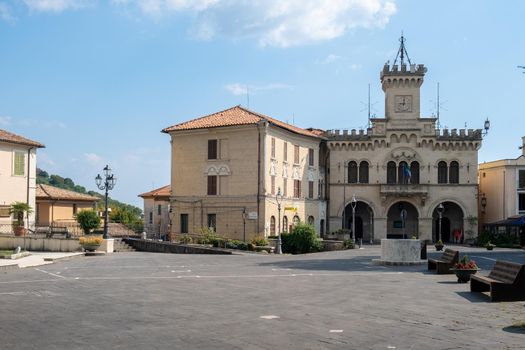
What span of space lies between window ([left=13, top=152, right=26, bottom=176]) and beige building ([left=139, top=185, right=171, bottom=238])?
796 inches

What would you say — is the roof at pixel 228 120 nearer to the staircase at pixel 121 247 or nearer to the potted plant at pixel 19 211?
the staircase at pixel 121 247

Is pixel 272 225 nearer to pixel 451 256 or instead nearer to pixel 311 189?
pixel 311 189

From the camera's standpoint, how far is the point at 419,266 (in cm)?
2595

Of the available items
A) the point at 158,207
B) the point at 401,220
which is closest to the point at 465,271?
the point at 401,220

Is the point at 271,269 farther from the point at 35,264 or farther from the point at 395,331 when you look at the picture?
the point at 395,331

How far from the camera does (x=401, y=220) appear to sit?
6028 cm

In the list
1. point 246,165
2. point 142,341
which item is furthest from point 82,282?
point 246,165

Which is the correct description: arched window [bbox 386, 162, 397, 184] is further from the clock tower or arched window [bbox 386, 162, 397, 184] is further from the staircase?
the staircase

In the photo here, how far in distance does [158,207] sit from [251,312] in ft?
191

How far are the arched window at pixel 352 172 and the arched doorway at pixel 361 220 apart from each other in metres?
2.24

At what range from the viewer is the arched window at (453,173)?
192 ft

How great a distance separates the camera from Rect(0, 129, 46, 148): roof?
4604 centimetres

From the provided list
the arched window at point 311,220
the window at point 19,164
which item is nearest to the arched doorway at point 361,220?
the arched window at point 311,220

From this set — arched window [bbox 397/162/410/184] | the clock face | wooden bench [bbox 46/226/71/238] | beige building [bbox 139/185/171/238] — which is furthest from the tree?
the clock face
